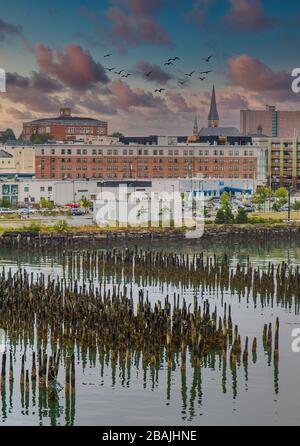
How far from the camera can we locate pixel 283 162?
17912 cm

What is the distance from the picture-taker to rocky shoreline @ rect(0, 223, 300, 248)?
9200 cm

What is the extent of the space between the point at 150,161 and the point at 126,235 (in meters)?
66.6

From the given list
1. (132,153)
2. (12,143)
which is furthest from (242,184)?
(12,143)

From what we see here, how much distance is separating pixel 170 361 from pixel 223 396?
336 cm

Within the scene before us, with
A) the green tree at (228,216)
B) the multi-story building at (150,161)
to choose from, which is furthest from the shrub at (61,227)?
the multi-story building at (150,161)

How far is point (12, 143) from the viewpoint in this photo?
572 feet

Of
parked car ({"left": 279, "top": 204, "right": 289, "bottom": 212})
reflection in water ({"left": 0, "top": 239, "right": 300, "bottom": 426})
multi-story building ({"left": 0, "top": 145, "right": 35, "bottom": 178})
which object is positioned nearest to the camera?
reflection in water ({"left": 0, "top": 239, "right": 300, "bottom": 426})

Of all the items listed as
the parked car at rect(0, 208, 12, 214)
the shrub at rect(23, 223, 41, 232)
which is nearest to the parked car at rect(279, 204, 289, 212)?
the parked car at rect(0, 208, 12, 214)

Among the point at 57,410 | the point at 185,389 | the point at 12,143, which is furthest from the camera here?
the point at 12,143

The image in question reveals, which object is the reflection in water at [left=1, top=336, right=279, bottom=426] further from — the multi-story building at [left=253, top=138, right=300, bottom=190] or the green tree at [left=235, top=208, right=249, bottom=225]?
the multi-story building at [left=253, top=138, right=300, bottom=190]

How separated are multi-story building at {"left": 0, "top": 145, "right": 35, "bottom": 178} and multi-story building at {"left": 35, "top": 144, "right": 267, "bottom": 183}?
6.06m

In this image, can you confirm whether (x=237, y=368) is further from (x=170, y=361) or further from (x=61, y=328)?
(x=61, y=328)

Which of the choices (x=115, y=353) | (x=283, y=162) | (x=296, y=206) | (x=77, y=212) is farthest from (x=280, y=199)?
(x=115, y=353)

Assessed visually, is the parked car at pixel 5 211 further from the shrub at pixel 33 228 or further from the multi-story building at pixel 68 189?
the shrub at pixel 33 228
